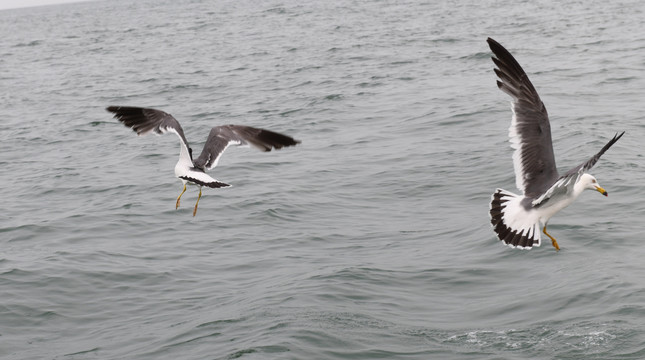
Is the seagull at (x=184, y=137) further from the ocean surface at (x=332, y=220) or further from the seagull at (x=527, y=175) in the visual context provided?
the seagull at (x=527, y=175)

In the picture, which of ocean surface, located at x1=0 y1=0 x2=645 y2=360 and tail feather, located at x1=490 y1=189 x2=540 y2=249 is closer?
tail feather, located at x1=490 y1=189 x2=540 y2=249

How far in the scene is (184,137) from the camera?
1048 centimetres

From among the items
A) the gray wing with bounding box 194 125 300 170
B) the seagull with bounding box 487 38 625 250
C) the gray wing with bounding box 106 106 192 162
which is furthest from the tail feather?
the gray wing with bounding box 106 106 192 162

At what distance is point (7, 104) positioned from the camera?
26828 millimetres

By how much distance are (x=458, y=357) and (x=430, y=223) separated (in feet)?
13.9

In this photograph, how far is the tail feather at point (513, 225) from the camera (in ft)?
29.9

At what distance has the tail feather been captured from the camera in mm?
9125

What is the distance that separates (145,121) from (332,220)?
3.99 metres

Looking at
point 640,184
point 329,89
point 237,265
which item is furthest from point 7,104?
point 640,184

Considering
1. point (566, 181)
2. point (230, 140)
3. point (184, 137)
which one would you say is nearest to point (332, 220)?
point (230, 140)

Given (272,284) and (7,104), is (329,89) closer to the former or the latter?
(7,104)

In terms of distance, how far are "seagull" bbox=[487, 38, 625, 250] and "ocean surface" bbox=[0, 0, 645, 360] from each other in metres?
1.19

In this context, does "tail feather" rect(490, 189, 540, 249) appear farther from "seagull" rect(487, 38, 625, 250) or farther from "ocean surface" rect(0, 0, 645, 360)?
"ocean surface" rect(0, 0, 645, 360)

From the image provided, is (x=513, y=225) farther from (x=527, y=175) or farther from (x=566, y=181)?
(x=566, y=181)
